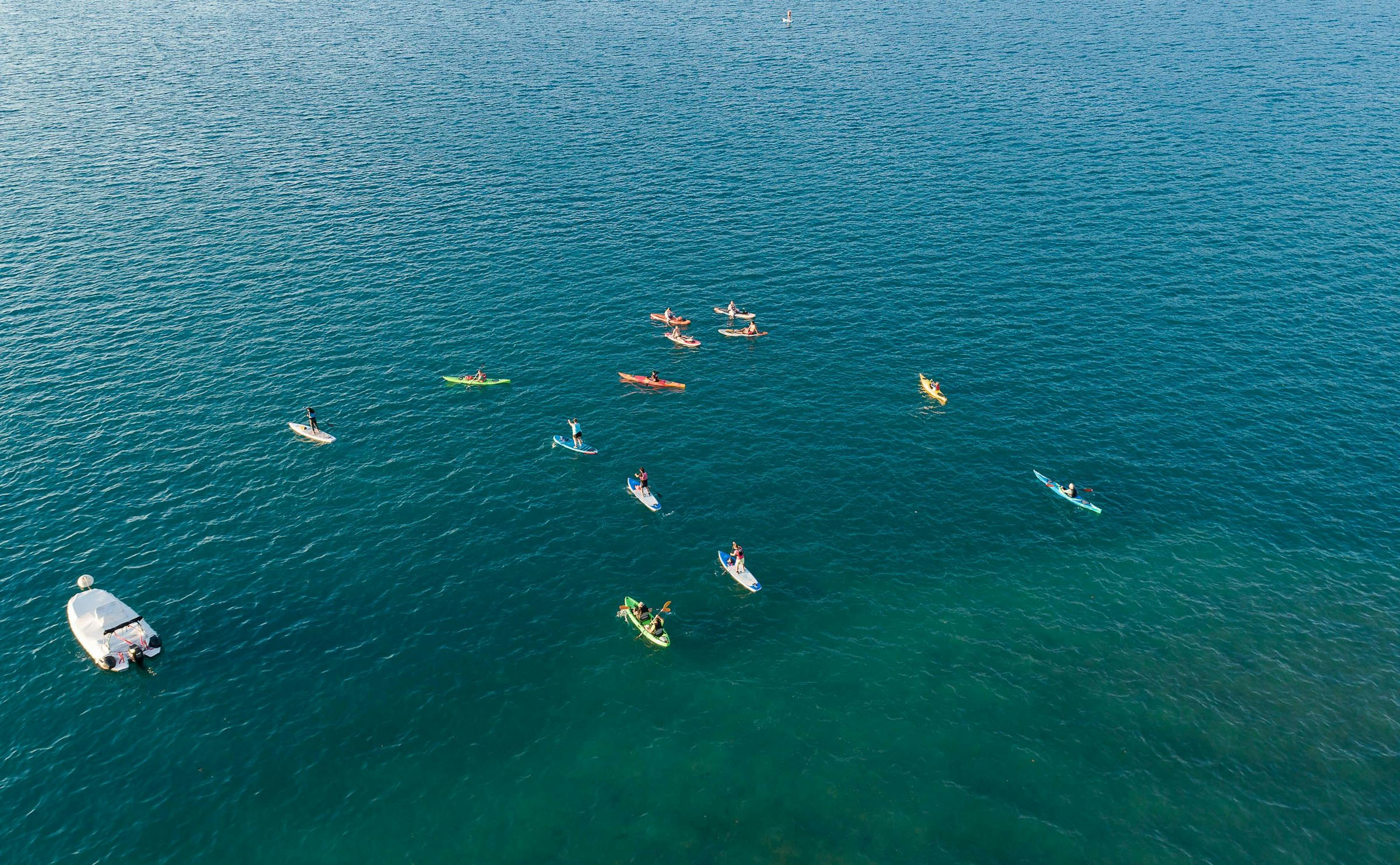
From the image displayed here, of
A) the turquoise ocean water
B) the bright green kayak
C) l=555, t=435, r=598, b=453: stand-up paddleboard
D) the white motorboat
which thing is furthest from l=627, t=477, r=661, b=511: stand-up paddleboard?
the white motorboat

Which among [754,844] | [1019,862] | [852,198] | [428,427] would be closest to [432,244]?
[428,427]

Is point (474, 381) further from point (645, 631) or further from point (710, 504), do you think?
point (645, 631)

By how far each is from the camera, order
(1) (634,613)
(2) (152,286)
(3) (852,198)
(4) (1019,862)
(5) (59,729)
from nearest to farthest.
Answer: (4) (1019,862), (5) (59,729), (1) (634,613), (2) (152,286), (3) (852,198)

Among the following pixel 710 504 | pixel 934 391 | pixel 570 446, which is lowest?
pixel 710 504

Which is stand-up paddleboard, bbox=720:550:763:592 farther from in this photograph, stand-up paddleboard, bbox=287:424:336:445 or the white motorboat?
the white motorboat

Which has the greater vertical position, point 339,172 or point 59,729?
point 339,172

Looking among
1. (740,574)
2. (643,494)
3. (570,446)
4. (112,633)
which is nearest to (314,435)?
(570,446)

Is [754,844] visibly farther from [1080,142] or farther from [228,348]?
[1080,142]
